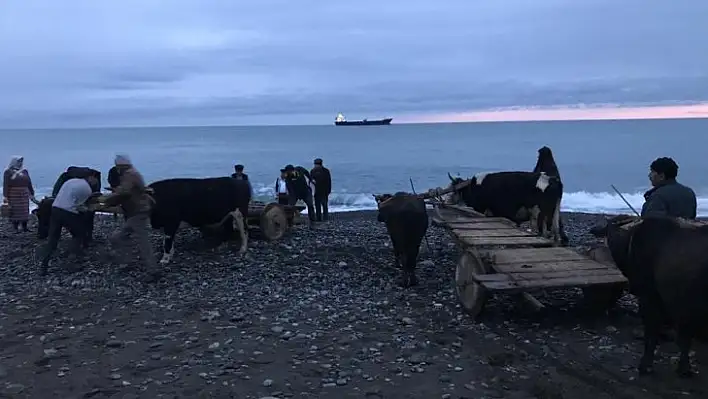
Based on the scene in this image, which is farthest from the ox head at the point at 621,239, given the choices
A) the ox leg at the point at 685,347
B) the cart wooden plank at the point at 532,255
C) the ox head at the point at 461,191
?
the ox head at the point at 461,191

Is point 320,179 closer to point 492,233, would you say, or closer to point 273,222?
point 273,222

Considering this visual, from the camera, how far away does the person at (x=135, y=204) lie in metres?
10.4

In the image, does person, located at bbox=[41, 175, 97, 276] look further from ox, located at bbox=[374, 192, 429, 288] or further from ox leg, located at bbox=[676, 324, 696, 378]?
ox leg, located at bbox=[676, 324, 696, 378]

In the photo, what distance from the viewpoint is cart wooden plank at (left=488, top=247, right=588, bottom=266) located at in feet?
27.6

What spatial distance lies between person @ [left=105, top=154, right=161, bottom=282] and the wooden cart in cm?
492

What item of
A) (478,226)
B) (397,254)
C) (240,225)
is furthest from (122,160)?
(478,226)

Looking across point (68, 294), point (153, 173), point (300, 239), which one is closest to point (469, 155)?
point (153, 173)

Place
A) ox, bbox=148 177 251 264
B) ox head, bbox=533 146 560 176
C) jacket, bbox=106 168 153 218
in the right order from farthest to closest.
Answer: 1. ox head, bbox=533 146 560 176
2. ox, bbox=148 177 251 264
3. jacket, bbox=106 168 153 218

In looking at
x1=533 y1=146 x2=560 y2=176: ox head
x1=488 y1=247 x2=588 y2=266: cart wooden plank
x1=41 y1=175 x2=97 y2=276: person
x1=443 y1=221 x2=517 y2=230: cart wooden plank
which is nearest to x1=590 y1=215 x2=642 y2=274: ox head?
x1=488 y1=247 x2=588 y2=266: cart wooden plank

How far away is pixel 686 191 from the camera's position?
744cm

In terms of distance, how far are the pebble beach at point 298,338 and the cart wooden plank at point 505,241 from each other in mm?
795

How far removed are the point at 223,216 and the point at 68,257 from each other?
10.0 ft

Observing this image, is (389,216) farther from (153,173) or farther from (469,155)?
(469,155)

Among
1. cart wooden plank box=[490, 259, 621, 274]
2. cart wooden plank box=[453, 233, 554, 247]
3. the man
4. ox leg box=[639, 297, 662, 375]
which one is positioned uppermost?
the man
